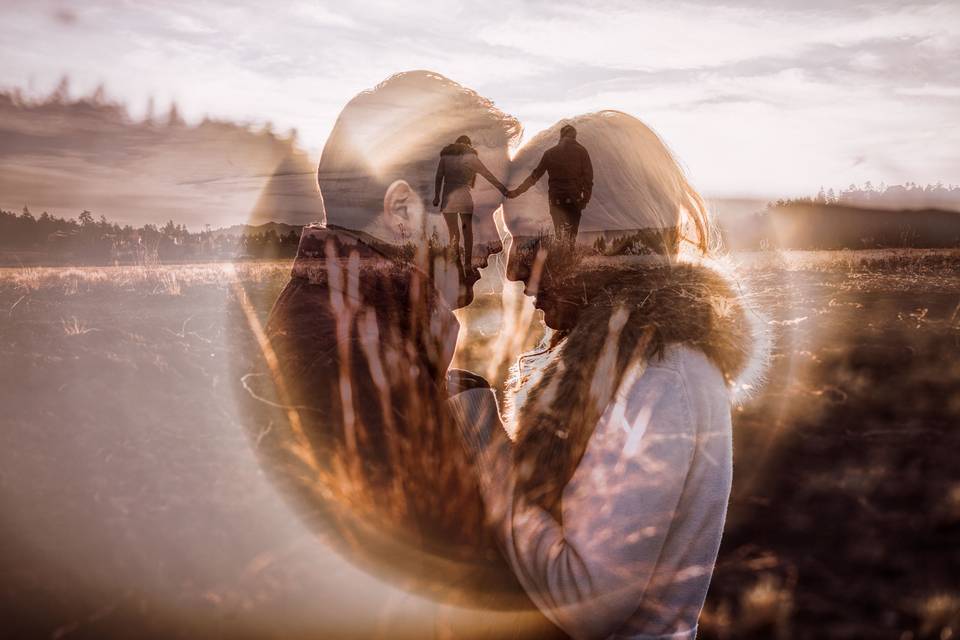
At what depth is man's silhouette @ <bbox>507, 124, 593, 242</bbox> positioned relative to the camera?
2.07m

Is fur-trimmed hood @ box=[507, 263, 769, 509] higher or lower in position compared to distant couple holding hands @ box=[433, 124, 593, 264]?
lower

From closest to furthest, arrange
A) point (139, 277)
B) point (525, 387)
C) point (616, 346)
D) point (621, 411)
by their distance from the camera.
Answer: point (621, 411) < point (616, 346) < point (525, 387) < point (139, 277)

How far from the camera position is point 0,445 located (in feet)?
9.62

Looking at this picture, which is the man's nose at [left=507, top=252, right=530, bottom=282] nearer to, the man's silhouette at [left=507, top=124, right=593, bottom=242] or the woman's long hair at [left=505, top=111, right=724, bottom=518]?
the woman's long hair at [left=505, top=111, right=724, bottom=518]

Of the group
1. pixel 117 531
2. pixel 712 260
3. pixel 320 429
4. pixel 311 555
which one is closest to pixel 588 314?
pixel 712 260

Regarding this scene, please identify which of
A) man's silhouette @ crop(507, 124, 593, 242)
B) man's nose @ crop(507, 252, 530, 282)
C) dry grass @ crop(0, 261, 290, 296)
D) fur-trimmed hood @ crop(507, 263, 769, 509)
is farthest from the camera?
dry grass @ crop(0, 261, 290, 296)

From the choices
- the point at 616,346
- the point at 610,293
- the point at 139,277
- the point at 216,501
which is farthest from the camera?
the point at 139,277

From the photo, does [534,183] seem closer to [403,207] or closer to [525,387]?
[403,207]

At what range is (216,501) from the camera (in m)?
2.73

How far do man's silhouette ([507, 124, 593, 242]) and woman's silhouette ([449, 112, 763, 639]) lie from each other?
0.04m

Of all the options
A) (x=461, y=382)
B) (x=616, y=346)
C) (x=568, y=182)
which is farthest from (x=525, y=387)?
(x=568, y=182)

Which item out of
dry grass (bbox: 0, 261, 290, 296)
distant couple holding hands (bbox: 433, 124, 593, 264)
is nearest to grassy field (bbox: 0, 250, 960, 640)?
dry grass (bbox: 0, 261, 290, 296)

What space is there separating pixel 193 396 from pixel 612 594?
306 cm

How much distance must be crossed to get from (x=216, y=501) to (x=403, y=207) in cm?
169
